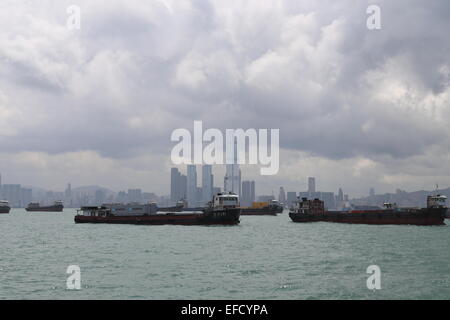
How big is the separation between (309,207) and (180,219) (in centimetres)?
4054

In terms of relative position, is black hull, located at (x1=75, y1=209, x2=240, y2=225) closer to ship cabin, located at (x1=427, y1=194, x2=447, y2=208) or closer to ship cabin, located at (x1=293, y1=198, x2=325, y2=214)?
ship cabin, located at (x1=293, y1=198, x2=325, y2=214)

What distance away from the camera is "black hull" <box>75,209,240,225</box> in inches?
3634

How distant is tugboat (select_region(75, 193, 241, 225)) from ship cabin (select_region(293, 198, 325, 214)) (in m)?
32.0

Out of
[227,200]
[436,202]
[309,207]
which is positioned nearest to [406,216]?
[436,202]

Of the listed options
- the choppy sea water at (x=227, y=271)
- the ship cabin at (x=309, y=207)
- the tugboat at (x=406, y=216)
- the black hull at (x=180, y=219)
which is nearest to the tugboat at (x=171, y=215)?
the black hull at (x=180, y=219)

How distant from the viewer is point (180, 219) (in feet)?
322

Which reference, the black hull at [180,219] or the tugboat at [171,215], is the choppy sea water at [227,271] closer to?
the black hull at [180,219]

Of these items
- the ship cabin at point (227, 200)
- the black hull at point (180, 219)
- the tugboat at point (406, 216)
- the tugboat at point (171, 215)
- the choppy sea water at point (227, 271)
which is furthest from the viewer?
the tugboat at point (406, 216)

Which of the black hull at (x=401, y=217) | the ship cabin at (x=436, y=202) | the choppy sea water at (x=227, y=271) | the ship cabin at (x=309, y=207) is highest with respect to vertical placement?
the ship cabin at (x=436, y=202)

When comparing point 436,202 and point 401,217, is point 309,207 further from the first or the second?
point 436,202

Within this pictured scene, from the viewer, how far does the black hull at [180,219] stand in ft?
303

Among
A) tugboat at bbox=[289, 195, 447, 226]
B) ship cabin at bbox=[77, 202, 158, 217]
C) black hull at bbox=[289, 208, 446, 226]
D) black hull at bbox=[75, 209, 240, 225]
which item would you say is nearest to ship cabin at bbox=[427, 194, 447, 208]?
tugboat at bbox=[289, 195, 447, 226]

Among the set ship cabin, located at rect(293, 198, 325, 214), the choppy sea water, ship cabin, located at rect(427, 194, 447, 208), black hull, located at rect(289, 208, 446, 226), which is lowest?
the choppy sea water
